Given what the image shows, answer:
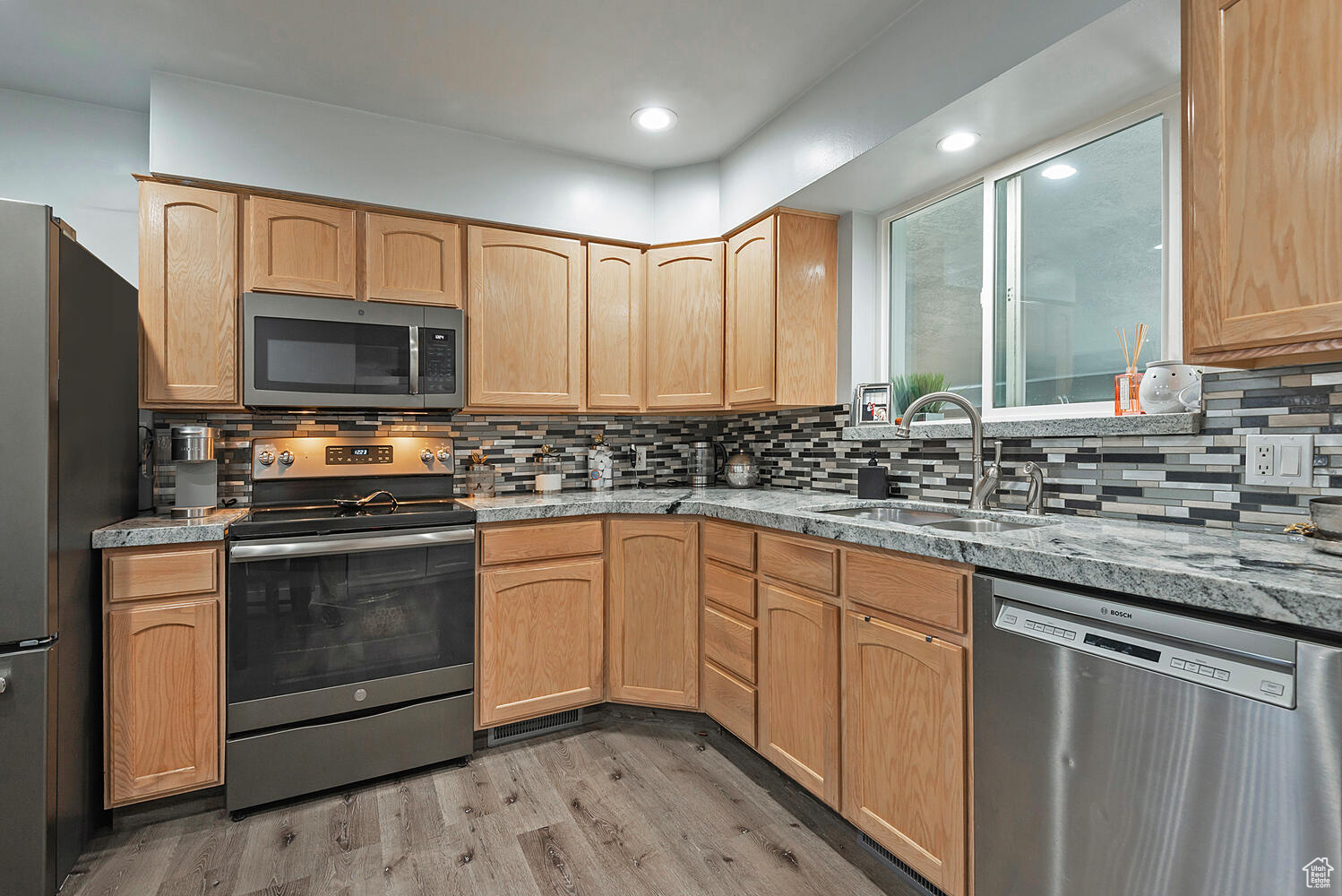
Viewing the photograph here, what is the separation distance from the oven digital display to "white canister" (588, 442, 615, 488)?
0.91 metres

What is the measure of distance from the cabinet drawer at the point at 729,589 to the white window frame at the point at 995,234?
104 centimetres

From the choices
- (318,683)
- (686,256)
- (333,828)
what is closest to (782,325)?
(686,256)

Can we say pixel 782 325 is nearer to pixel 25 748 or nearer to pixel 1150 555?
pixel 1150 555

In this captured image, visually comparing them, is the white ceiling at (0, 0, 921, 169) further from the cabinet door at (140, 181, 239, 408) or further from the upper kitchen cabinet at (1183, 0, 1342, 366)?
the upper kitchen cabinet at (1183, 0, 1342, 366)

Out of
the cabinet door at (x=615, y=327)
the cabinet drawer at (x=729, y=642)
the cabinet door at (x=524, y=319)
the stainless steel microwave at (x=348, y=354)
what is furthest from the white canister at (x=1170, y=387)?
the stainless steel microwave at (x=348, y=354)

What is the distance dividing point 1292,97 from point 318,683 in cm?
287

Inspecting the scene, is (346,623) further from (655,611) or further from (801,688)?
(801,688)

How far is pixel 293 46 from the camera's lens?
206 cm

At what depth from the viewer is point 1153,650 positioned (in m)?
1.09

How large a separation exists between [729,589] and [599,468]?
41.6 inches

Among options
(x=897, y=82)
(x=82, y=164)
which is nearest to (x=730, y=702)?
(x=897, y=82)

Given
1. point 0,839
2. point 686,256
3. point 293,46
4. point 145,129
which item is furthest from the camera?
point 686,256

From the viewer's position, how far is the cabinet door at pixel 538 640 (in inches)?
92.4

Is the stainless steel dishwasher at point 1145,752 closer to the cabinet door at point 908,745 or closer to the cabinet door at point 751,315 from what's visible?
the cabinet door at point 908,745
